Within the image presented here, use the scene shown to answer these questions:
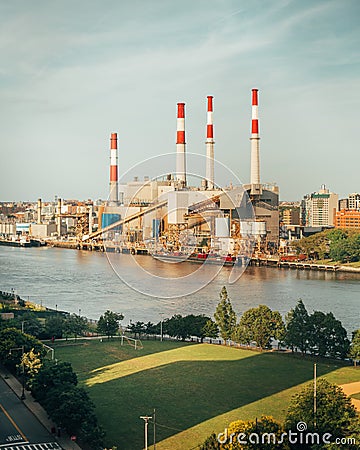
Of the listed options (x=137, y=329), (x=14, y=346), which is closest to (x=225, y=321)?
(x=137, y=329)

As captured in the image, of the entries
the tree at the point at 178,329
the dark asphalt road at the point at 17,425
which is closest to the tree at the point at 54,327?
the tree at the point at 178,329

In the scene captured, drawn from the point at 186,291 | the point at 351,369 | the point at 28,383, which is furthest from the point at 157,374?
Answer: the point at 186,291

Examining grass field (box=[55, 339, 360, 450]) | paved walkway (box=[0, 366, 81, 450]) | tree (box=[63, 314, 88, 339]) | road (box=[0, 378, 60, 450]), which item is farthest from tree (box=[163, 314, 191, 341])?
road (box=[0, 378, 60, 450])

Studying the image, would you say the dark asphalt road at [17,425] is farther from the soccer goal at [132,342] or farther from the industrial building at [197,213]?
the industrial building at [197,213]

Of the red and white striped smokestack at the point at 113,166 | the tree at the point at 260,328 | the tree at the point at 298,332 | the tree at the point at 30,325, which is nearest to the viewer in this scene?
the tree at the point at 298,332

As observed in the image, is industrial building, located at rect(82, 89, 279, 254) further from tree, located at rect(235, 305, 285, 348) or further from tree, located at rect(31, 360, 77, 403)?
tree, located at rect(31, 360, 77, 403)

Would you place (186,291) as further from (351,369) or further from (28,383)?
(28,383)
